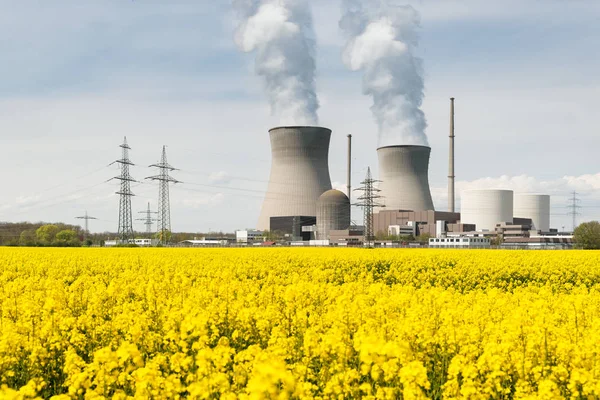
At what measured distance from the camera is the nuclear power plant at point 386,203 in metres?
49.7

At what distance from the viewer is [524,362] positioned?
4.03 meters

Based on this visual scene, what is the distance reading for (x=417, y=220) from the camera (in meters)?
67.2

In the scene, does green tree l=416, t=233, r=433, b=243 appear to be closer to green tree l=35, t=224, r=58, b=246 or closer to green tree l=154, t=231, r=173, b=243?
green tree l=154, t=231, r=173, b=243

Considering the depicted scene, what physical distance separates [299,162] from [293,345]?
44796mm

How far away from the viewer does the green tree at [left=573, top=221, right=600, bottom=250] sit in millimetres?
46572

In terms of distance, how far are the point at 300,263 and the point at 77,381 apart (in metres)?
11.9

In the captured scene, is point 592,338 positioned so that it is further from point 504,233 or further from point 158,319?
point 504,233

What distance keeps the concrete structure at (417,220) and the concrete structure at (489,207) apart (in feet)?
9.79

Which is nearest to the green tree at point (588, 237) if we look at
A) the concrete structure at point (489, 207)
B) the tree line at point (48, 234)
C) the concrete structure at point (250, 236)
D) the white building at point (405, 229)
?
the concrete structure at point (489, 207)

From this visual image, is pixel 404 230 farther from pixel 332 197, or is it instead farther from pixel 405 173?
pixel 332 197

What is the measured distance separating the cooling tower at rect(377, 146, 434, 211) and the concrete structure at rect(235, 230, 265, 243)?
15.8m

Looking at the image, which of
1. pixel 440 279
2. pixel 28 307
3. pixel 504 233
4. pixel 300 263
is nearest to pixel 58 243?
pixel 300 263

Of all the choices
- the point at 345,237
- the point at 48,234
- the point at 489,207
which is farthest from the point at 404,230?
the point at 48,234

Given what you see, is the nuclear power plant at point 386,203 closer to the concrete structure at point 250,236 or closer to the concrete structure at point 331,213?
the concrete structure at point 331,213
